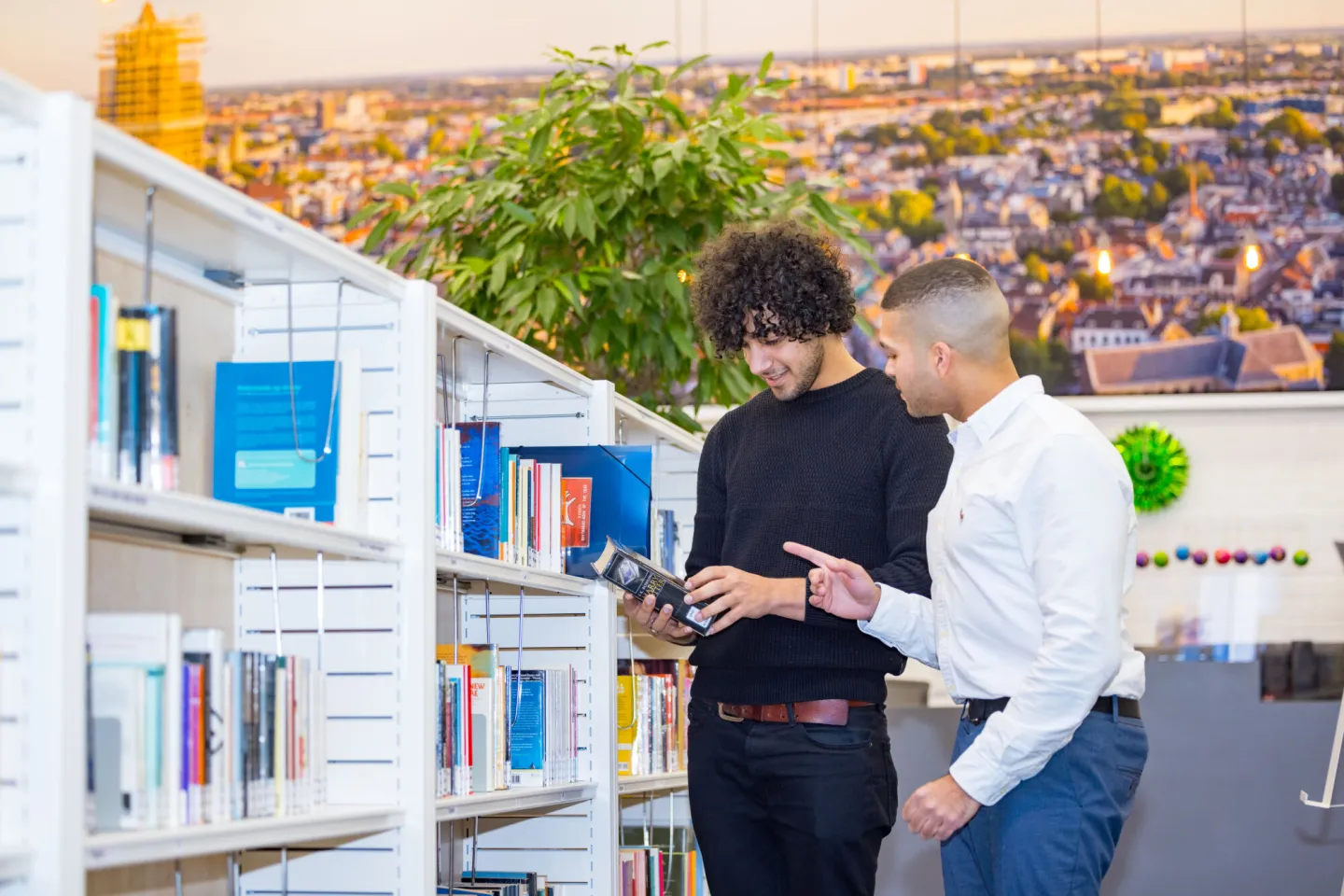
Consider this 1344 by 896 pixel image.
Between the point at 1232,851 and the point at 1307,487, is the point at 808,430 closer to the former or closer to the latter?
the point at 1232,851

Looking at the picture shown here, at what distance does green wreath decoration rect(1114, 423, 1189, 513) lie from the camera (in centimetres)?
671

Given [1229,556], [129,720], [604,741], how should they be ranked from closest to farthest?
[129,720]
[604,741]
[1229,556]

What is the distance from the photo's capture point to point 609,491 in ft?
9.72

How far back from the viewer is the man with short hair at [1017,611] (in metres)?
1.89

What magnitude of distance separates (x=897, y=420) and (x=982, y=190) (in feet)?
15.7

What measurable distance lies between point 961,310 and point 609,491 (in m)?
1.03

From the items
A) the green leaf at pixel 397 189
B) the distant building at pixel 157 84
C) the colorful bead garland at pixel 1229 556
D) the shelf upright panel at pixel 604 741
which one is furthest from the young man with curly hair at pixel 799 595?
the distant building at pixel 157 84

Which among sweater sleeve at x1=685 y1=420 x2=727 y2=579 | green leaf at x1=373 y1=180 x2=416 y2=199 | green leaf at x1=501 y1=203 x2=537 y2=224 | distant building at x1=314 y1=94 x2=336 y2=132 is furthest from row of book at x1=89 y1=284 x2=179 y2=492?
distant building at x1=314 y1=94 x2=336 y2=132

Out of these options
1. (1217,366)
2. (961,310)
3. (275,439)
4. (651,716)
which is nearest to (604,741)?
(651,716)

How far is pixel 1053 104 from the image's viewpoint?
7.05m

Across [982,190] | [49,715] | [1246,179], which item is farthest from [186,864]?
[1246,179]

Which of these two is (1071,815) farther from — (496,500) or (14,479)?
(14,479)

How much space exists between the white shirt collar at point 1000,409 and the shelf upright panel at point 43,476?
1.25 metres

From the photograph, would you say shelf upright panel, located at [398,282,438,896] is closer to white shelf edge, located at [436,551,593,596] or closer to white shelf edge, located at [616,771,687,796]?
white shelf edge, located at [436,551,593,596]
